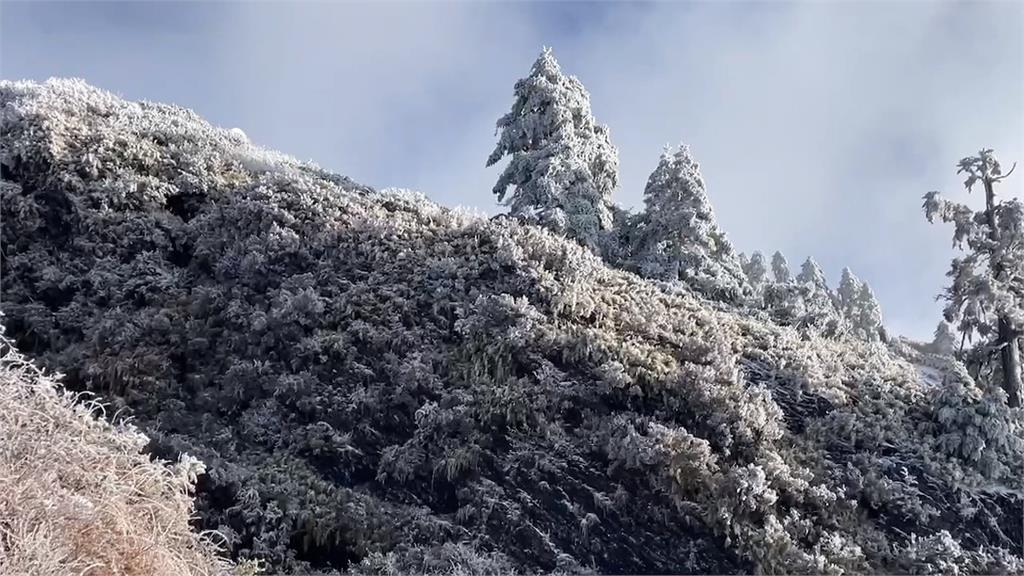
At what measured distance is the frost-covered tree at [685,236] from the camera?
70.7 ft

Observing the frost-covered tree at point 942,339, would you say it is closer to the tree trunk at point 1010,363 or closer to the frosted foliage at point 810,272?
→ the frosted foliage at point 810,272

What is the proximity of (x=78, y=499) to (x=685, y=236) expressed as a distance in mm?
18434

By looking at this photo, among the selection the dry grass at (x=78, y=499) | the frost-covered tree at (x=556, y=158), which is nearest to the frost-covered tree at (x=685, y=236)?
the frost-covered tree at (x=556, y=158)

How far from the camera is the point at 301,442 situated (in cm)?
1326

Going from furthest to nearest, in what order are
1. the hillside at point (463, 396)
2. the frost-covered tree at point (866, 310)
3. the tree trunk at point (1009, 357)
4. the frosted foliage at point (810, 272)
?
1. the frosted foliage at point (810, 272)
2. the frost-covered tree at point (866, 310)
3. the tree trunk at point (1009, 357)
4. the hillside at point (463, 396)

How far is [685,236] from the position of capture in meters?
22.5

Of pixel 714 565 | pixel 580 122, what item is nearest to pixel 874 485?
pixel 714 565

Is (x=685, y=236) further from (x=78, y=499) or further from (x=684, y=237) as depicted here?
(x=78, y=499)

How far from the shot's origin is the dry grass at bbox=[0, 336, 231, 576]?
610 cm

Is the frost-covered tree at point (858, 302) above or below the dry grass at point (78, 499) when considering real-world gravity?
above

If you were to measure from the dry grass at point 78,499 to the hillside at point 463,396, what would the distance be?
4.07 meters

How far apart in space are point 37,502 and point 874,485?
36.8 ft

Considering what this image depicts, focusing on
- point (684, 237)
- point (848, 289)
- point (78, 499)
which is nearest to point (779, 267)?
point (848, 289)

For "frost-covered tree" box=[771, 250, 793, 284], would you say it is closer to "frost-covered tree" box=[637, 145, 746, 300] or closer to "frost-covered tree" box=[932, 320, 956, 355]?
"frost-covered tree" box=[932, 320, 956, 355]
